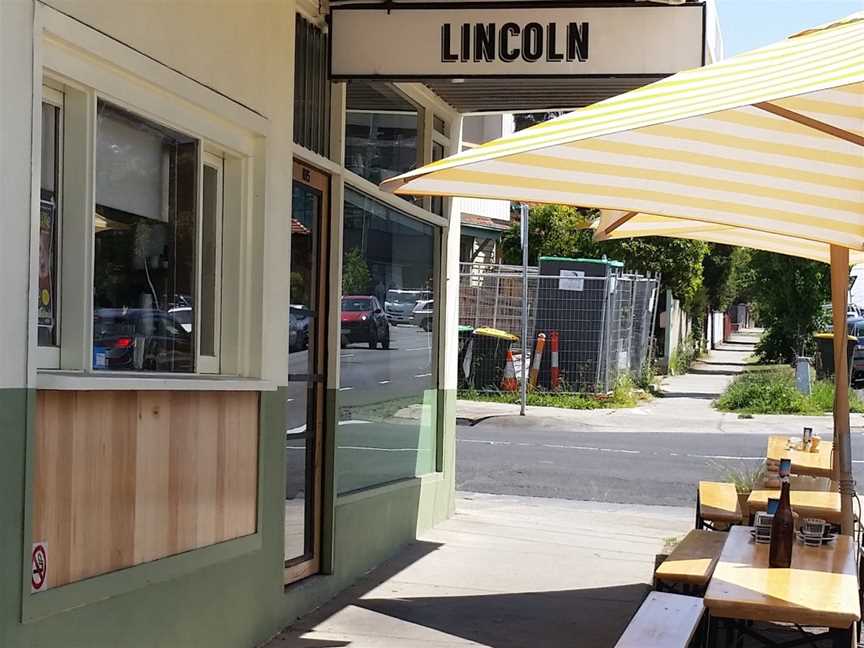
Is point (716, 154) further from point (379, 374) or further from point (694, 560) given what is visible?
point (379, 374)

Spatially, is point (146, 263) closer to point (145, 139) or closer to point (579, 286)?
point (145, 139)

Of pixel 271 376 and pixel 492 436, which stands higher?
pixel 271 376

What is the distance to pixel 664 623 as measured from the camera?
17.0 feet

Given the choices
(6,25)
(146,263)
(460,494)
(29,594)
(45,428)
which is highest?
(6,25)

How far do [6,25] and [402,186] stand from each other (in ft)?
6.74

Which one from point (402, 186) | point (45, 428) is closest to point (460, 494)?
point (402, 186)

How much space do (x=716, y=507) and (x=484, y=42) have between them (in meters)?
3.58

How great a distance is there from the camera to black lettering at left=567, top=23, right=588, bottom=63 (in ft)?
21.0

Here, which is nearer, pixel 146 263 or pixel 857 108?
pixel 146 263

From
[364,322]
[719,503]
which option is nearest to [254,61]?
[364,322]

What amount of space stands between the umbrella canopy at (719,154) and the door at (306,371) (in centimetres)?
170

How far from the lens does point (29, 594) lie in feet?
12.9

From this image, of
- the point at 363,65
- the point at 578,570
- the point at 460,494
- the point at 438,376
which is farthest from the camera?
the point at 460,494

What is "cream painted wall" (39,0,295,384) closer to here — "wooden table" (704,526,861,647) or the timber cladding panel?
the timber cladding panel
